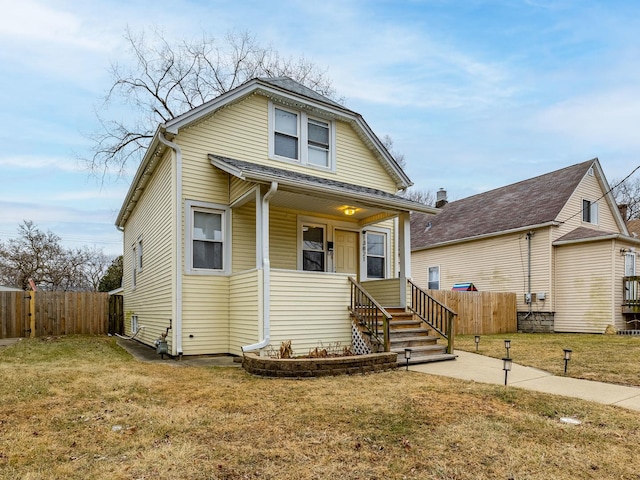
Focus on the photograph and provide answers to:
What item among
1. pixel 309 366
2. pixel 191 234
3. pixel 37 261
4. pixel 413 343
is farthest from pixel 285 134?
pixel 37 261

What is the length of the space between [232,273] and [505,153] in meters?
32.9

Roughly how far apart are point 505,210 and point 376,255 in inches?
391

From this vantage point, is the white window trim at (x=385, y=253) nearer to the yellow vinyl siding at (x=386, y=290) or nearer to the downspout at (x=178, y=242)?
the yellow vinyl siding at (x=386, y=290)

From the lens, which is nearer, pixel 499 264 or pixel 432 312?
pixel 432 312

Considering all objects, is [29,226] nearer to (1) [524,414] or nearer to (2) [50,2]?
(2) [50,2]

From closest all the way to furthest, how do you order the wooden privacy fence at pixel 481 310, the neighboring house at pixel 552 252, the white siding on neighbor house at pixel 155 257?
Result: the white siding on neighbor house at pixel 155 257
the wooden privacy fence at pixel 481 310
the neighboring house at pixel 552 252

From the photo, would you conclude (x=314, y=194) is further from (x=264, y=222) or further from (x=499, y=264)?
(x=499, y=264)

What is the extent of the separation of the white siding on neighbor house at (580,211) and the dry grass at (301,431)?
514 inches

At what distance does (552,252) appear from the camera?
16.1 m

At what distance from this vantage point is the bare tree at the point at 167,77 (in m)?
19.0

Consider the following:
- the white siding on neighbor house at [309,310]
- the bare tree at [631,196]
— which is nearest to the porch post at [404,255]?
the white siding on neighbor house at [309,310]

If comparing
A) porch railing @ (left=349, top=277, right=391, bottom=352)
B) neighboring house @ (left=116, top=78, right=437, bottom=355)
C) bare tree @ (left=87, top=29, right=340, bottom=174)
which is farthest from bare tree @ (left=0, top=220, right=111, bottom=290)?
porch railing @ (left=349, top=277, right=391, bottom=352)

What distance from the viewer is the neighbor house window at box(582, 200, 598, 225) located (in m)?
17.3

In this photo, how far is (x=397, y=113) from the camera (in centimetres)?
2423
